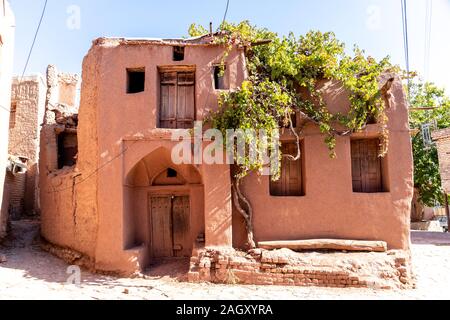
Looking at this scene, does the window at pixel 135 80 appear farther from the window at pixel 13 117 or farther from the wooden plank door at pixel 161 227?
the window at pixel 13 117

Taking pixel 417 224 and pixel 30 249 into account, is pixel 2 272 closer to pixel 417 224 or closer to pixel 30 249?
pixel 30 249

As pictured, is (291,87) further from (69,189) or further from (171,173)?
(69,189)

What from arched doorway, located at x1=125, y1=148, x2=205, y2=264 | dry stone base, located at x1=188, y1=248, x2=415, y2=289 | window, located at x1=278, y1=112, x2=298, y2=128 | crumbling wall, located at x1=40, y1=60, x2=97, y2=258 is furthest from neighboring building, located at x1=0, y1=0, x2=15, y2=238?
window, located at x1=278, y1=112, x2=298, y2=128

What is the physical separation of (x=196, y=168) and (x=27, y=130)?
32.7 feet

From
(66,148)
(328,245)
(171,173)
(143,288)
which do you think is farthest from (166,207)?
(66,148)

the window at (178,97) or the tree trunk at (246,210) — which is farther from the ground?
the window at (178,97)

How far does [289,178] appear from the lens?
31.2ft

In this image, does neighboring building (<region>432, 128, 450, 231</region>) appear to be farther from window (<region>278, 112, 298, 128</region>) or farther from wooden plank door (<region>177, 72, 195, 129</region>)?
wooden plank door (<region>177, 72, 195, 129</region>)

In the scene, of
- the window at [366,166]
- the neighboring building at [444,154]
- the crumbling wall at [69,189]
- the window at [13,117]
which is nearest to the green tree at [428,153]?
the neighboring building at [444,154]

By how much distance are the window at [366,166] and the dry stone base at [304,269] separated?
1.94 metres

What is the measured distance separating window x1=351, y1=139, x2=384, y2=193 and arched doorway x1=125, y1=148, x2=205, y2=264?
4.51 m

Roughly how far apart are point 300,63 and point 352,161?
314cm

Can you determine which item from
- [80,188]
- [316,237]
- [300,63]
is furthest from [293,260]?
[80,188]

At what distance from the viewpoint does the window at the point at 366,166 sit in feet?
31.0
